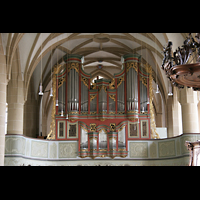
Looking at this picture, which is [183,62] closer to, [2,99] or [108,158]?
[2,99]

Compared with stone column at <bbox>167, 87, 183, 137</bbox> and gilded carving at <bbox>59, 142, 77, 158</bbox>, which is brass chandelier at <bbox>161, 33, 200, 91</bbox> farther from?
stone column at <bbox>167, 87, 183, 137</bbox>

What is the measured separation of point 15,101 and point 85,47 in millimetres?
6529

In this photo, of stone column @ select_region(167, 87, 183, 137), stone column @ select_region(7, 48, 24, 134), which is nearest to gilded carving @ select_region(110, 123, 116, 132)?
stone column @ select_region(167, 87, 183, 137)

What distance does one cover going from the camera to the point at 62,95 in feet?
64.5

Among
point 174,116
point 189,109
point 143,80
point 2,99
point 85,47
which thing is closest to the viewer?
point 2,99

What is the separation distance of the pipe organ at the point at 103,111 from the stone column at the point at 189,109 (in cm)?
233

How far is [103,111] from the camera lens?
19.1m

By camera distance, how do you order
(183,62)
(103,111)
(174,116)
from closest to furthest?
(183,62) < (103,111) < (174,116)

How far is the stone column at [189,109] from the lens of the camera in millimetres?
16969

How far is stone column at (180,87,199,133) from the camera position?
17.0 metres

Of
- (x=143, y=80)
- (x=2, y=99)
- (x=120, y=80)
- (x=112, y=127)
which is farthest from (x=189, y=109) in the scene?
(x=2, y=99)
